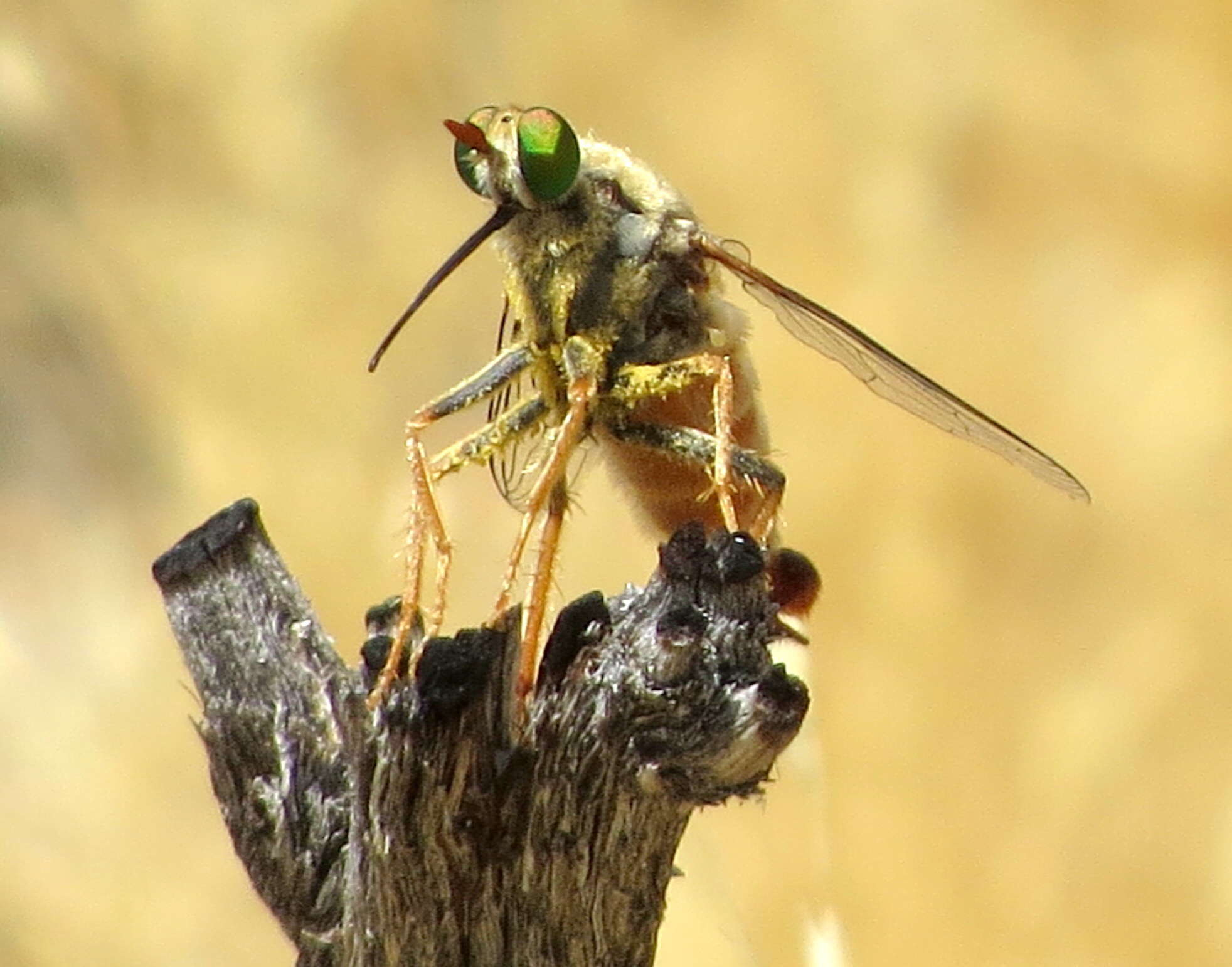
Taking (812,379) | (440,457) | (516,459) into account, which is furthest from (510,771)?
(812,379)

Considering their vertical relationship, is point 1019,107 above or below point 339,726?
above

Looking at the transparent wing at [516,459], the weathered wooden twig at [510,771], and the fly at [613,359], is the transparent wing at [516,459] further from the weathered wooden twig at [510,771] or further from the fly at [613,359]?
the weathered wooden twig at [510,771]

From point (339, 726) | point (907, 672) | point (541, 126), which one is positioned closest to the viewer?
point (339, 726)

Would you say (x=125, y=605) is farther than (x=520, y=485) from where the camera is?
Yes

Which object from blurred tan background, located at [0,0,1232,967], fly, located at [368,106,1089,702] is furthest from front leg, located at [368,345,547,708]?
blurred tan background, located at [0,0,1232,967]

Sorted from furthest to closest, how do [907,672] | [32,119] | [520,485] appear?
[907,672] < [32,119] < [520,485]

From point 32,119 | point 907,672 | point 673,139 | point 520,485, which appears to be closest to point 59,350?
point 32,119

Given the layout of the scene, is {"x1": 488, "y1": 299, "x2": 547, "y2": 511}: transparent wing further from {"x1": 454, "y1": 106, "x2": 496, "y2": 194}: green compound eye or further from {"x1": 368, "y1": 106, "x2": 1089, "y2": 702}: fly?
{"x1": 454, "y1": 106, "x2": 496, "y2": 194}: green compound eye

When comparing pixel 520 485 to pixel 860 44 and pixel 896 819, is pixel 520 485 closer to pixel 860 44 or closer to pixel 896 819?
pixel 896 819
